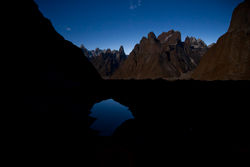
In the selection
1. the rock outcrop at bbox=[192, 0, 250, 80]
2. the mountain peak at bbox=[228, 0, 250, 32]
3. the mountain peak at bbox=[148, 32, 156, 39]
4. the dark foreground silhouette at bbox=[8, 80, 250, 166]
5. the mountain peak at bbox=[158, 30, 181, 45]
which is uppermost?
the mountain peak at bbox=[158, 30, 181, 45]

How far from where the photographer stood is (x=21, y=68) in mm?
11992

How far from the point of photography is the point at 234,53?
3647 cm

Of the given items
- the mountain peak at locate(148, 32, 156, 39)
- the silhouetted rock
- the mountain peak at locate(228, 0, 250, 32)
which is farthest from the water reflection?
the mountain peak at locate(148, 32, 156, 39)

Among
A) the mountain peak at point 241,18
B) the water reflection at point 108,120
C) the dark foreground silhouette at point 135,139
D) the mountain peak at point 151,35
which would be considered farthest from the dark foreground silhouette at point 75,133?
the mountain peak at point 151,35

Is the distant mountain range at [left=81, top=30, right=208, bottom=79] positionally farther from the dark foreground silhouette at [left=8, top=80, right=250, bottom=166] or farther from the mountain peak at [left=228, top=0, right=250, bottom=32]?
the dark foreground silhouette at [left=8, top=80, right=250, bottom=166]

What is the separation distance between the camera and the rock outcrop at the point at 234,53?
33594 mm

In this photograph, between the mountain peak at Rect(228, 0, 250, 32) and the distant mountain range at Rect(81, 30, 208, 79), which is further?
the distant mountain range at Rect(81, 30, 208, 79)

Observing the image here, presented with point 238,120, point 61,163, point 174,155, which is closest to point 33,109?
point 61,163

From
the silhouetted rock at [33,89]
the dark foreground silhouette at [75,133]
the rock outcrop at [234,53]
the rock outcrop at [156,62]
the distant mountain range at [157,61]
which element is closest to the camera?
the dark foreground silhouette at [75,133]

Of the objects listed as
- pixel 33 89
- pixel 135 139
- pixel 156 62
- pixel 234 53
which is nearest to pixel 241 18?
pixel 234 53

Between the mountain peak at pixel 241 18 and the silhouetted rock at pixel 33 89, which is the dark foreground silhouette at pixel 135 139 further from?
the mountain peak at pixel 241 18

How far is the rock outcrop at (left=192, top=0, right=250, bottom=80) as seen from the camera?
33594 mm

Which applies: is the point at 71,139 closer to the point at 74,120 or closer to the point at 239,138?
the point at 74,120

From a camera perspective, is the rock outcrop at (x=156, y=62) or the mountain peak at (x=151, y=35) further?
the mountain peak at (x=151, y=35)
